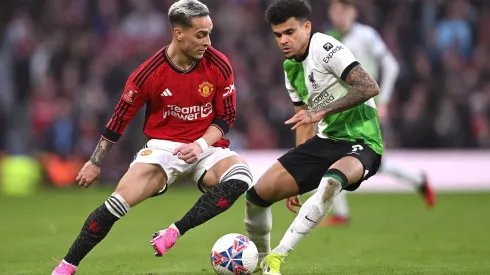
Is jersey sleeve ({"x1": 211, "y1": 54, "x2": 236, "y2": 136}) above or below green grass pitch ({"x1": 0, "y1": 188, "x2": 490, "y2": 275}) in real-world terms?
above

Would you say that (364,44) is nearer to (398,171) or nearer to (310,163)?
(398,171)

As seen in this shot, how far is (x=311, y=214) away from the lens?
6.89 metres

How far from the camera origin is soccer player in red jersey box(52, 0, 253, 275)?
6965 millimetres

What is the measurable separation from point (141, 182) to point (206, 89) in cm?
92

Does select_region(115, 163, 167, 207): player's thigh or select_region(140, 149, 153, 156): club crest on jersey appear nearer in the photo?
select_region(115, 163, 167, 207): player's thigh

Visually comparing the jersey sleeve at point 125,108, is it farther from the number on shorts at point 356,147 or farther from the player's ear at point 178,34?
the number on shorts at point 356,147

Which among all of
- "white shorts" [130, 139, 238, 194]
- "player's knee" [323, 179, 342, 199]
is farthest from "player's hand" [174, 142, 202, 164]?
"player's knee" [323, 179, 342, 199]

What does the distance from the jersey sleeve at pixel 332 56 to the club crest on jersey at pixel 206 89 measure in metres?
0.87

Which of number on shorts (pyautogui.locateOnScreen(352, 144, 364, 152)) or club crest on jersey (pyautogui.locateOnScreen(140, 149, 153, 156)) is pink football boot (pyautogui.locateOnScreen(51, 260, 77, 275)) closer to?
club crest on jersey (pyautogui.locateOnScreen(140, 149, 153, 156))

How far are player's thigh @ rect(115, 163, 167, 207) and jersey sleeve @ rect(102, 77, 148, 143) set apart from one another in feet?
1.03

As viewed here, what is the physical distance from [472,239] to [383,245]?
111 centimetres

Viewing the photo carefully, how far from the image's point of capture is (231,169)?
7.29 meters

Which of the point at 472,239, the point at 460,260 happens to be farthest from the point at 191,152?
the point at 472,239

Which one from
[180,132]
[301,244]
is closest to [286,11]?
[180,132]
